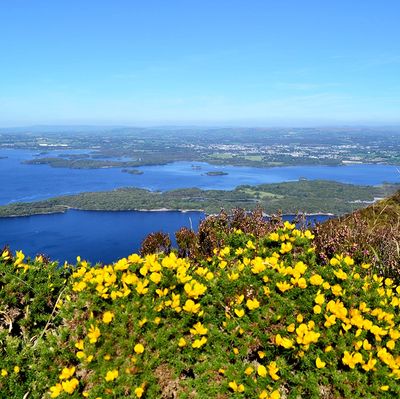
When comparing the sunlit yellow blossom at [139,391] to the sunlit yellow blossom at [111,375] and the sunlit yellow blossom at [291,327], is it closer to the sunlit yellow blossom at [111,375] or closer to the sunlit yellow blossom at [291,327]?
the sunlit yellow blossom at [111,375]

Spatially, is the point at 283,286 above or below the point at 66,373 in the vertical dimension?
above

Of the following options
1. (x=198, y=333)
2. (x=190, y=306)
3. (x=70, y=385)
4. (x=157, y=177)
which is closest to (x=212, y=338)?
(x=198, y=333)

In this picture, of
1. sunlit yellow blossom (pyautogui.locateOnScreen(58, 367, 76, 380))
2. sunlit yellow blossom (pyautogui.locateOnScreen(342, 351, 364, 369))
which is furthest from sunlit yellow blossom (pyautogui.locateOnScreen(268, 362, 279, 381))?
sunlit yellow blossom (pyautogui.locateOnScreen(58, 367, 76, 380))

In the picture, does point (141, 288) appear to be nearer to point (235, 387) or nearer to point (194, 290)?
point (194, 290)

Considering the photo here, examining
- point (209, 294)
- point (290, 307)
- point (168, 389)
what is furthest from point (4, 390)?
point (290, 307)

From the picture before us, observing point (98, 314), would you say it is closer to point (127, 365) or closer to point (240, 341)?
point (127, 365)

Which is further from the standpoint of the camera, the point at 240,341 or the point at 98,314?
the point at 98,314

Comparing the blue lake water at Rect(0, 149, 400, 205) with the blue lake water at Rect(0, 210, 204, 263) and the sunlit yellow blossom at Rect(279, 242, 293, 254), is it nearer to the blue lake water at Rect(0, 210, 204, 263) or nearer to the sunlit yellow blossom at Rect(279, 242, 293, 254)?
the blue lake water at Rect(0, 210, 204, 263)
